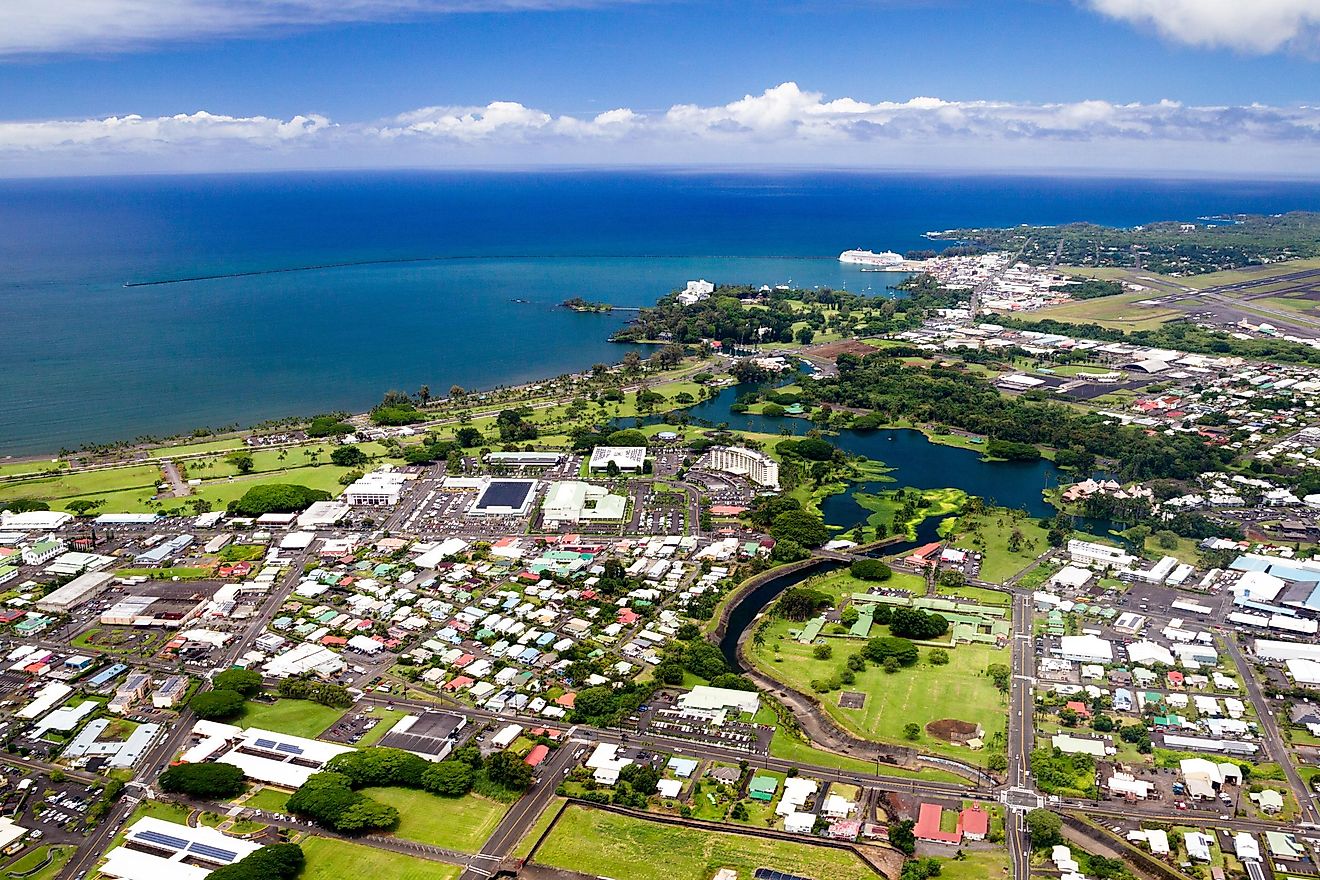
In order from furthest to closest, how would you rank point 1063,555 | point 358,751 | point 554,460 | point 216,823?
point 554,460, point 1063,555, point 358,751, point 216,823

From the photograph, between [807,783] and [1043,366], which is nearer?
[807,783]

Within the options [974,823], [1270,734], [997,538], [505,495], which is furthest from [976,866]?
[505,495]

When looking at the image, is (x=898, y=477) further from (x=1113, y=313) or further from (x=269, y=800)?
(x=1113, y=313)

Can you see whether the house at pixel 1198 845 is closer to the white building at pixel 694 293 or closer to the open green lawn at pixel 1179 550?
the open green lawn at pixel 1179 550

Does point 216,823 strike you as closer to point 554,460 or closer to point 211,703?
point 211,703

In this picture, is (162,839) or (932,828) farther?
(932,828)

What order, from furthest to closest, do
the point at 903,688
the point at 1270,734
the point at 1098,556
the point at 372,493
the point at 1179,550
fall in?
the point at 372,493, the point at 1179,550, the point at 1098,556, the point at 903,688, the point at 1270,734

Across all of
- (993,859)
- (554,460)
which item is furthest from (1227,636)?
(554,460)

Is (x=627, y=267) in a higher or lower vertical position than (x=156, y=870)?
higher
